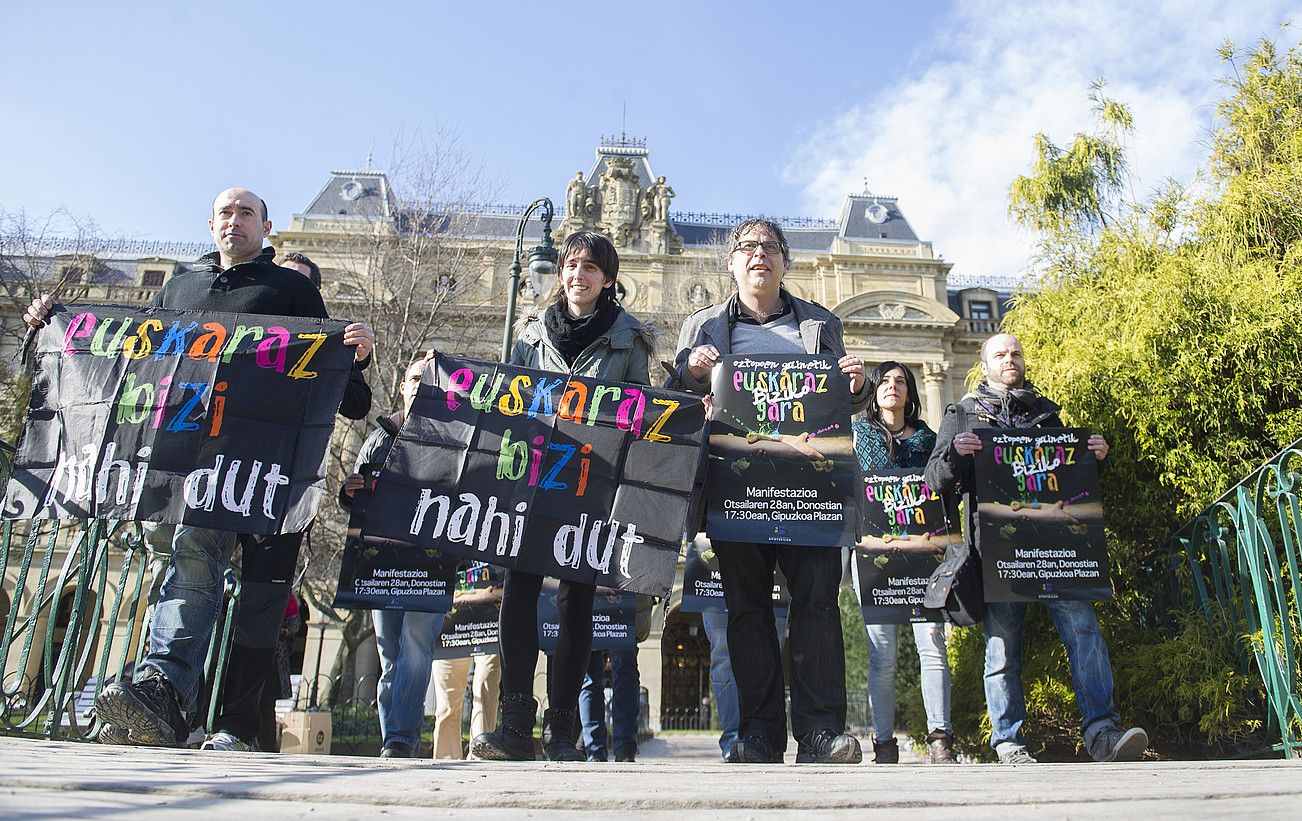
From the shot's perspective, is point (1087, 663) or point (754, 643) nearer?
point (754, 643)

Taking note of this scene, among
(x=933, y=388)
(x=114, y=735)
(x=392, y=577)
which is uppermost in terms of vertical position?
(x=933, y=388)

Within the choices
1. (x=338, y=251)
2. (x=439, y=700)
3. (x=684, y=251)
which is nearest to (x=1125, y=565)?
(x=439, y=700)

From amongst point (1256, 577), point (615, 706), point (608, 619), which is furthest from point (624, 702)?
point (1256, 577)

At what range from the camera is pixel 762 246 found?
446 cm

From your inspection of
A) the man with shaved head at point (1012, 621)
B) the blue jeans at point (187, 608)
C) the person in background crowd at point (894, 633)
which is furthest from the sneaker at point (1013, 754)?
the blue jeans at point (187, 608)

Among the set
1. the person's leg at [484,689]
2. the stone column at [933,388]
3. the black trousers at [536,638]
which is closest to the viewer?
the black trousers at [536,638]

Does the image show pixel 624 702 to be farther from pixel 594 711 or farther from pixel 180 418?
pixel 180 418

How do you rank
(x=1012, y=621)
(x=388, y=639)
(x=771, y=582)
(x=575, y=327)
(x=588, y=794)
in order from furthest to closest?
(x=388, y=639) < (x=1012, y=621) < (x=575, y=327) < (x=771, y=582) < (x=588, y=794)

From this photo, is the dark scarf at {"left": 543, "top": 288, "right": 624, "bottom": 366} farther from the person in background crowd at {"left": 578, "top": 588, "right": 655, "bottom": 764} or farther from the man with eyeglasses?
the person in background crowd at {"left": 578, "top": 588, "right": 655, "bottom": 764}

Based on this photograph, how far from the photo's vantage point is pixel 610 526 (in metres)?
3.99

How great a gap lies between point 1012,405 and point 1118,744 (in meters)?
2.07

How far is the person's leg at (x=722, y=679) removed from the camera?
224 inches

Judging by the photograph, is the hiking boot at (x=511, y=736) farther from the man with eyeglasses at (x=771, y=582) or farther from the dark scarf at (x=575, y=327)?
the dark scarf at (x=575, y=327)

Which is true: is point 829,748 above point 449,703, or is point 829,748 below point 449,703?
below
